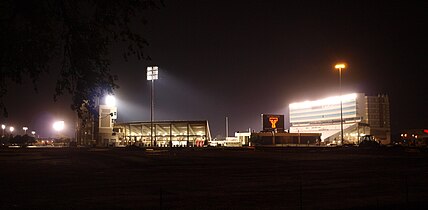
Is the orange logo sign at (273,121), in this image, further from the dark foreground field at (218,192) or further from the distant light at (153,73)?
the dark foreground field at (218,192)

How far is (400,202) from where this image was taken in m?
12.3

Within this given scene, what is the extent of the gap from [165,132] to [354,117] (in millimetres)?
73726

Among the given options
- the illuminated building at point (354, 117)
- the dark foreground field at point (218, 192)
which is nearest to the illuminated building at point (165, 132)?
the illuminated building at point (354, 117)

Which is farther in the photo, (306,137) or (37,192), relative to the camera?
(306,137)

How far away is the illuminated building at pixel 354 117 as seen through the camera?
143 meters

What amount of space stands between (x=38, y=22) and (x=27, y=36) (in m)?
0.34

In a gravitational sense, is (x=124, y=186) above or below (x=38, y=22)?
below

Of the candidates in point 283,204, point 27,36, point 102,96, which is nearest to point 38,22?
point 27,36

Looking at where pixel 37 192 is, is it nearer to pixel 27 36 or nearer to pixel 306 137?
pixel 27 36

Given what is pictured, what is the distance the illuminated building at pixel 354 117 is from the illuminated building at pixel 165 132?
42705mm

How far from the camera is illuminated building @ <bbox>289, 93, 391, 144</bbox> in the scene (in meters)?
143

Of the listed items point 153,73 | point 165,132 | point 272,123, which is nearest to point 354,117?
point 165,132

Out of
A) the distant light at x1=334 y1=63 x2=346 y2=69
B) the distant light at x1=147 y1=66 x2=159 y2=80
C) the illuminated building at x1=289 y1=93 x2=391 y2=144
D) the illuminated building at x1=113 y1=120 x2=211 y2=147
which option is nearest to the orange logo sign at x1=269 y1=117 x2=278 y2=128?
the illuminated building at x1=113 y1=120 x2=211 y2=147

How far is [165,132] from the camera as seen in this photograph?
4697 inches
